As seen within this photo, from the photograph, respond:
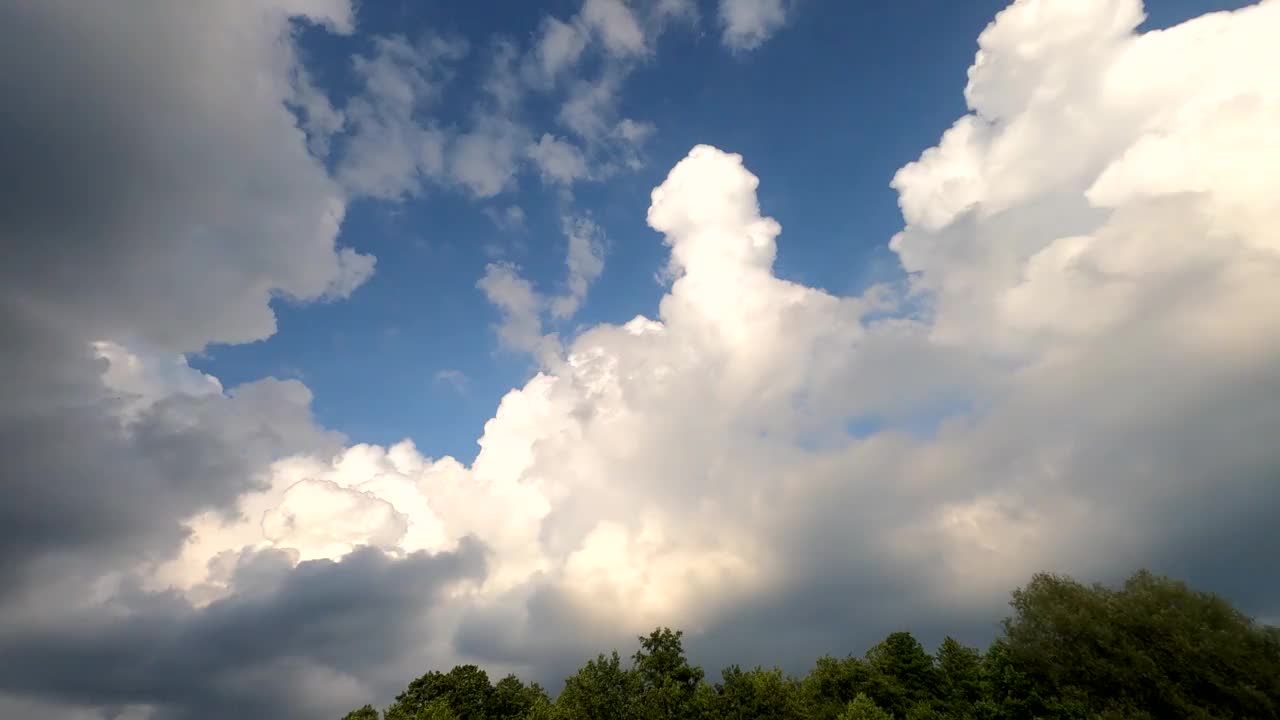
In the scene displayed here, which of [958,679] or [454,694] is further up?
[454,694]

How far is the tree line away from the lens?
64.2 metres

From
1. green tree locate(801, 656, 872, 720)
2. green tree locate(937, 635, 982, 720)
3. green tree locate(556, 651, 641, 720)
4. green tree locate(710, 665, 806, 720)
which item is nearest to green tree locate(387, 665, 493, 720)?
green tree locate(556, 651, 641, 720)

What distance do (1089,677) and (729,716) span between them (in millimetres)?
41845

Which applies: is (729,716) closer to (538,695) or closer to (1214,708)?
(538,695)

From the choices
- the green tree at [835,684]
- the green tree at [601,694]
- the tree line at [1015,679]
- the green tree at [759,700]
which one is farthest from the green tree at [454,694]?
the green tree at [835,684]

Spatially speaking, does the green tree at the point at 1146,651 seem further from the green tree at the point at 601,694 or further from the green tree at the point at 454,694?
the green tree at the point at 454,694

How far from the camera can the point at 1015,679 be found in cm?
7838

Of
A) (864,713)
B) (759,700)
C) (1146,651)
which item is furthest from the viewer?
(759,700)

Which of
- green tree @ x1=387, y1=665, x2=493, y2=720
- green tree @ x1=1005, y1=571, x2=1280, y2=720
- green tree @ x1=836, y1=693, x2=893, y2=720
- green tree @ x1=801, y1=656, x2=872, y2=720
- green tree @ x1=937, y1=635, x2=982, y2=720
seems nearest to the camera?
green tree @ x1=1005, y1=571, x2=1280, y2=720

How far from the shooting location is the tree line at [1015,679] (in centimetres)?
6419

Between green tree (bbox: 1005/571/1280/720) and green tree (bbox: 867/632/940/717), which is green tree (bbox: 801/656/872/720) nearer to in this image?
green tree (bbox: 867/632/940/717)

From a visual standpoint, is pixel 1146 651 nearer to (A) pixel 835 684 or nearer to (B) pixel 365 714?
(A) pixel 835 684

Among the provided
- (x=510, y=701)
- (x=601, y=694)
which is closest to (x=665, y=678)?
(x=601, y=694)

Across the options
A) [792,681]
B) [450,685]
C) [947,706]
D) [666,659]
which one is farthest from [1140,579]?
[450,685]
